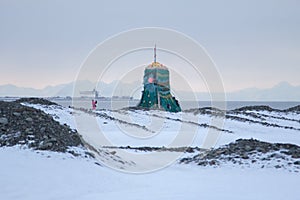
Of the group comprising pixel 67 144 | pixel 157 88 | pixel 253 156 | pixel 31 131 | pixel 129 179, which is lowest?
pixel 129 179

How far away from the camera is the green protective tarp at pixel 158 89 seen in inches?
1314

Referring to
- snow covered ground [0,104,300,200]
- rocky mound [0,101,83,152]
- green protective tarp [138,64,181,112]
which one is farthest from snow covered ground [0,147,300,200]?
green protective tarp [138,64,181,112]

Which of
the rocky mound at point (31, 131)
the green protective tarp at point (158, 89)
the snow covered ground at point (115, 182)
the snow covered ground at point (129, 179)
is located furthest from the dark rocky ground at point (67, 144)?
the green protective tarp at point (158, 89)

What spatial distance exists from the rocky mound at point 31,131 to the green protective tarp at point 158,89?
2073 centimetres

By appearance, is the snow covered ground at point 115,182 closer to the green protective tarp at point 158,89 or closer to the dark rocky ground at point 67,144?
the dark rocky ground at point 67,144

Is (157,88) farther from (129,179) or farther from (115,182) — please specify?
(115,182)

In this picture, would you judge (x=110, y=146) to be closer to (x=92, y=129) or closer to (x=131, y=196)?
(x=92, y=129)

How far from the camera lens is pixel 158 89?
33219 mm

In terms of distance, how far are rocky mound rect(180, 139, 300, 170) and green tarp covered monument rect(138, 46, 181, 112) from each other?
20482 mm

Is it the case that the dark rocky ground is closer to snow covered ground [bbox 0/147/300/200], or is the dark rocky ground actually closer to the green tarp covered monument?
snow covered ground [bbox 0/147/300/200]

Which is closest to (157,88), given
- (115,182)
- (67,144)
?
(67,144)

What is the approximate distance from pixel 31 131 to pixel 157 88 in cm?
Answer: 2309

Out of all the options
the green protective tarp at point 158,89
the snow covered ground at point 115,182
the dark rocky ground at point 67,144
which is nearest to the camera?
the snow covered ground at point 115,182

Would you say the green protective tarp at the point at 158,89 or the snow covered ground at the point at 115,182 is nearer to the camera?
the snow covered ground at the point at 115,182
